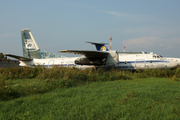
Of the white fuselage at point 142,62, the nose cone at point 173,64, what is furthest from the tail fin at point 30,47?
the nose cone at point 173,64

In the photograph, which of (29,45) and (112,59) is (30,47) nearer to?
(29,45)

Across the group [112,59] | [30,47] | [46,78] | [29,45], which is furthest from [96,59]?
[29,45]

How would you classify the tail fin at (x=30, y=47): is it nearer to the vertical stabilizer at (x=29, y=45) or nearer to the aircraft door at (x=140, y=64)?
the vertical stabilizer at (x=29, y=45)

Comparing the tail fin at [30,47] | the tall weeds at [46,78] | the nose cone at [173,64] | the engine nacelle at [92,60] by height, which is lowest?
the tall weeds at [46,78]

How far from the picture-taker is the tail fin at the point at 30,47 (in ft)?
59.0

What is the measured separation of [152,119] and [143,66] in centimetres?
1296

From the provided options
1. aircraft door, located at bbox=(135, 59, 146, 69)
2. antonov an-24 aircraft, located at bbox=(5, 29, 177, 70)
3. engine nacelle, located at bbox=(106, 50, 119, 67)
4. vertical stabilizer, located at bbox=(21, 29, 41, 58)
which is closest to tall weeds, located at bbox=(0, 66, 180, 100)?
antonov an-24 aircraft, located at bbox=(5, 29, 177, 70)

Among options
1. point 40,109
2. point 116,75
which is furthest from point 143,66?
point 40,109

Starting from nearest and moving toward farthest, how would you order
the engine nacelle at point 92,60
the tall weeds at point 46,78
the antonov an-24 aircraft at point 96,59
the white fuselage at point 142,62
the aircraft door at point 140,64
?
the tall weeds at point 46,78
the antonov an-24 aircraft at point 96,59
the engine nacelle at point 92,60
the white fuselage at point 142,62
the aircraft door at point 140,64

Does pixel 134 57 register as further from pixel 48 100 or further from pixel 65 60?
pixel 48 100

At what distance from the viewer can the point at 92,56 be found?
1480 cm

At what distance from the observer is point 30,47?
59.1 feet

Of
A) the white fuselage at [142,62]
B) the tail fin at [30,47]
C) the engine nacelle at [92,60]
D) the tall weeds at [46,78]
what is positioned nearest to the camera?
the tall weeds at [46,78]

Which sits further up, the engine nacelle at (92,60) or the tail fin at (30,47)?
the tail fin at (30,47)
